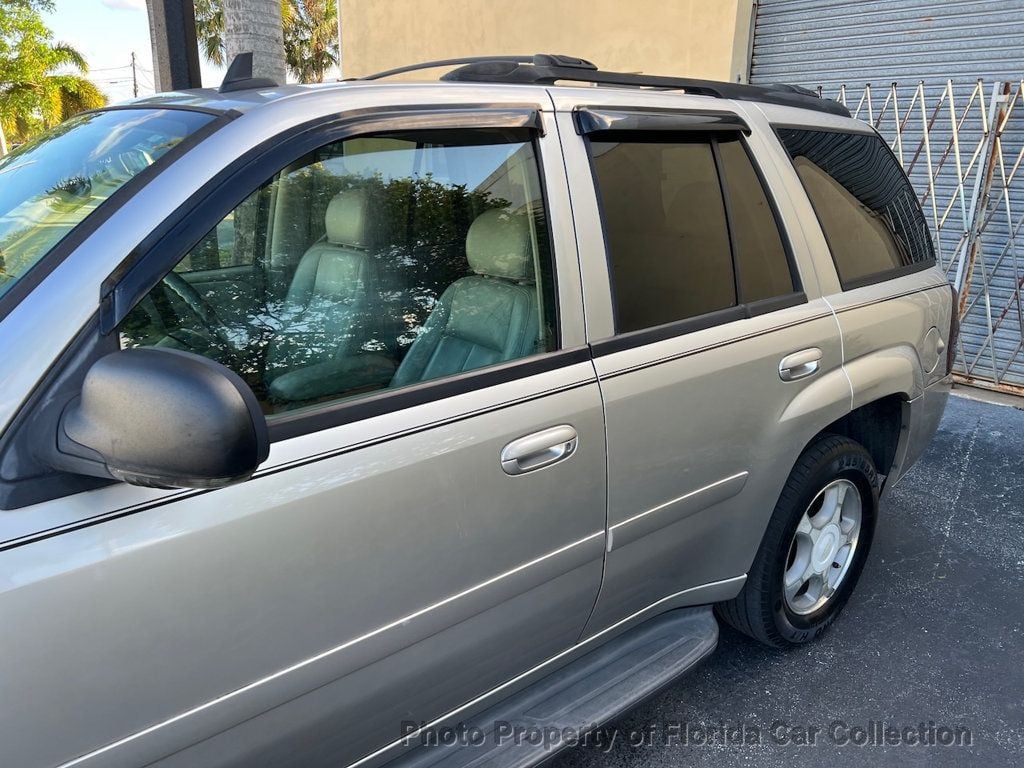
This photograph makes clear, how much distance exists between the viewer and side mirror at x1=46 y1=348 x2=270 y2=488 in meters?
1.21

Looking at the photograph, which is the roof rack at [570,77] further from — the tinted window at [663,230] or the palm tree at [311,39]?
the palm tree at [311,39]

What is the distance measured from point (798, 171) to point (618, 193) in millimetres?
912

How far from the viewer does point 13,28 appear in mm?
27641

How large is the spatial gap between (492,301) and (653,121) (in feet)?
2.40

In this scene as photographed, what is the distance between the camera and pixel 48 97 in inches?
1154

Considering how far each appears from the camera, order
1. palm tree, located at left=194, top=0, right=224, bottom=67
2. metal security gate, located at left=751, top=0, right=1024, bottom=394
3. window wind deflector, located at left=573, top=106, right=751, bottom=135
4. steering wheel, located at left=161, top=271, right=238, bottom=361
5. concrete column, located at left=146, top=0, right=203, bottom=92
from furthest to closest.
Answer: palm tree, located at left=194, top=0, right=224, bottom=67 → metal security gate, located at left=751, top=0, right=1024, bottom=394 → concrete column, located at left=146, top=0, right=203, bottom=92 → window wind deflector, located at left=573, top=106, right=751, bottom=135 → steering wheel, located at left=161, top=271, right=238, bottom=361

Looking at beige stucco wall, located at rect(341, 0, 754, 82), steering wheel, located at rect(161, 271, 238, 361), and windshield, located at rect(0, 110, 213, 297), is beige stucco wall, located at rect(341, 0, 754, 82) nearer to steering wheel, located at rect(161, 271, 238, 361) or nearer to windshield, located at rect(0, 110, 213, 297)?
windshield, located at rect(0, 110, 213, 297)

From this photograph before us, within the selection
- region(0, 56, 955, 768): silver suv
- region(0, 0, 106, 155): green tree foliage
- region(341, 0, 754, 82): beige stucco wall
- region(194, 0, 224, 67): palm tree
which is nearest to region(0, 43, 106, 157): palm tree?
region(0, 0, 106, 155): green tree foliage

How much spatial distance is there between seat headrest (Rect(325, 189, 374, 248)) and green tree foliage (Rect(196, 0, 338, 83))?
122 ft

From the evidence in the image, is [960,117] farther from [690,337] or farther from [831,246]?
[690,337]

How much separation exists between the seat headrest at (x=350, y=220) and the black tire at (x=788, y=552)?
1.65 m

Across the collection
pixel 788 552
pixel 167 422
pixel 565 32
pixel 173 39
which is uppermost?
pixel 565 32

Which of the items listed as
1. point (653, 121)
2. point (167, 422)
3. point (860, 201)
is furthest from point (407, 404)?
point (860, 201)

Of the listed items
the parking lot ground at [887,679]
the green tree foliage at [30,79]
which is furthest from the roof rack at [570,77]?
the green tree foliage at [30,79]
